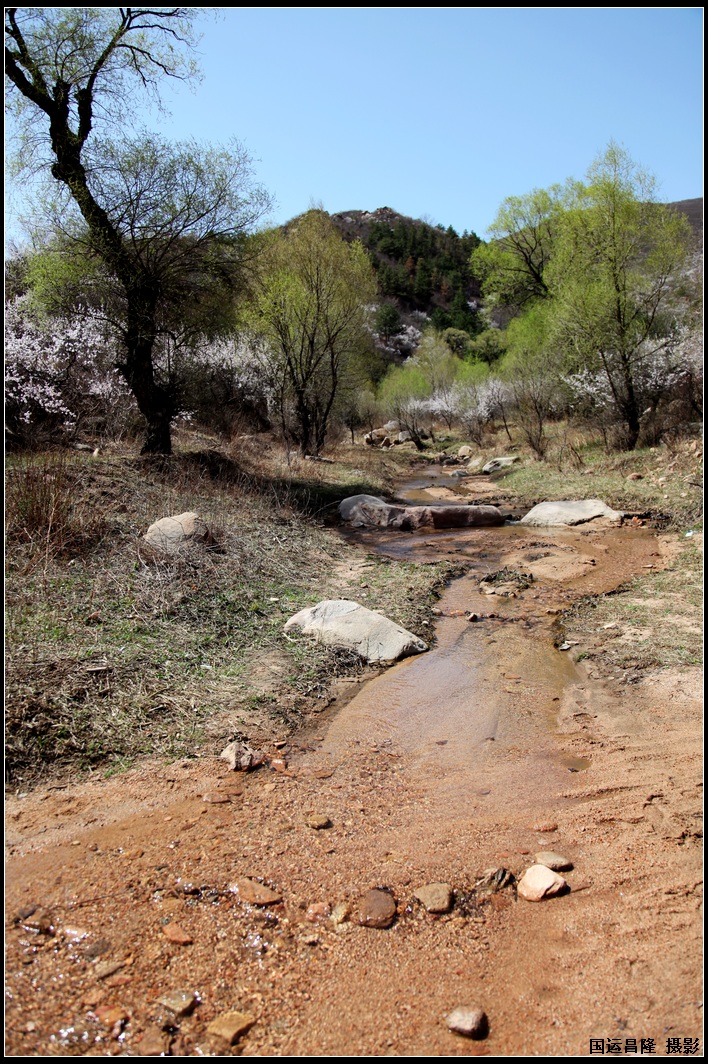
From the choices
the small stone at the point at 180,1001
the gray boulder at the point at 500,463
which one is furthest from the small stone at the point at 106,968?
the gray boulder at the point at 500,463

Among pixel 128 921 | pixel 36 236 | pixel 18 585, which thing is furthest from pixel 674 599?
pixel 36 236

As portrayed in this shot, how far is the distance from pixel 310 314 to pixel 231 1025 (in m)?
20.8

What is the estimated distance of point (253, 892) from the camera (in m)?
2.87

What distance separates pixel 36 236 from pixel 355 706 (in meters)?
11.8

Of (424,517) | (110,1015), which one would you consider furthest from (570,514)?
(110,1015)

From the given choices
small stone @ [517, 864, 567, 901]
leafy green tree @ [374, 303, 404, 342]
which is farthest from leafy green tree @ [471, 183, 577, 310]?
leafy green tree @ [374, 303, 404, 342]

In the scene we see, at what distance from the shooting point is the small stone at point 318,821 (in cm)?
340

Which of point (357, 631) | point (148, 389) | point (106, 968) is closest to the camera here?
point (106, 968)

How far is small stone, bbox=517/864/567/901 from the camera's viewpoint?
2832 mm

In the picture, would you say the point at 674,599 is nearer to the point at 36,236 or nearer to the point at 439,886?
the point at 439,886

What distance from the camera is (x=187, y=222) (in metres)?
12.4

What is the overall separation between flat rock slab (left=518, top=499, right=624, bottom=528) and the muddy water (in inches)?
117

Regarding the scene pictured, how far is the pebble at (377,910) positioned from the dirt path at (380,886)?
1.3 inches

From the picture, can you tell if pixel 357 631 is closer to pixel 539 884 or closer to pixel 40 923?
pixel 539 884
